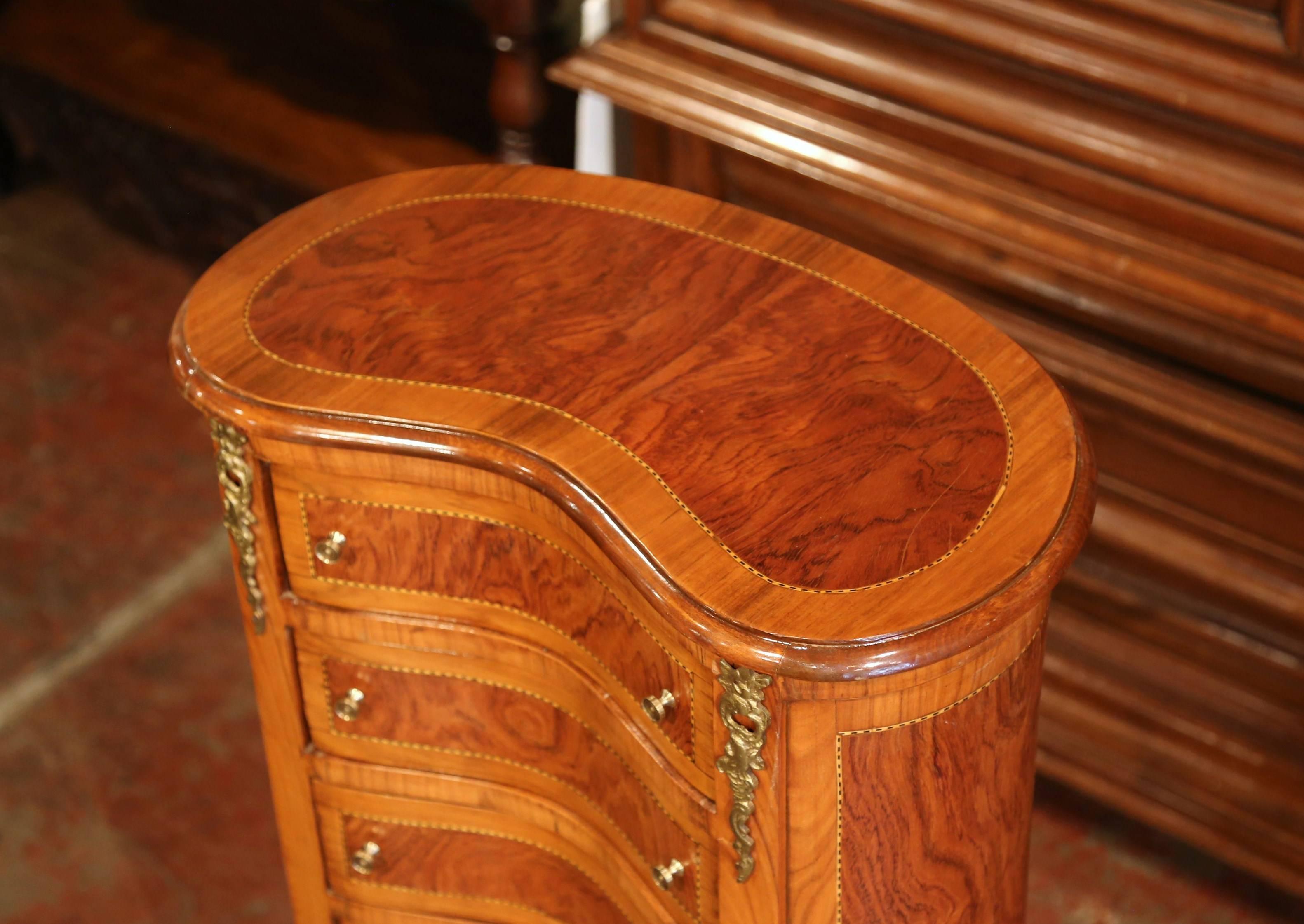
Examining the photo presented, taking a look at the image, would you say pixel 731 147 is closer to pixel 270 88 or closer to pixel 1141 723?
pixel 1141 723

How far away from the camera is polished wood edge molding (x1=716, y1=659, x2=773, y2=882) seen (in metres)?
1.34

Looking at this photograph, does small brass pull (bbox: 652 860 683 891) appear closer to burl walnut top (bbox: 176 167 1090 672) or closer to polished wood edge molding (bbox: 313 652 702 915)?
polished wood edge molding (bbox: 313 652 702 915)

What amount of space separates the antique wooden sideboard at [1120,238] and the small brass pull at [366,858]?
1.03 meters

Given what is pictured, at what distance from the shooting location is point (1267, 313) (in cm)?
182

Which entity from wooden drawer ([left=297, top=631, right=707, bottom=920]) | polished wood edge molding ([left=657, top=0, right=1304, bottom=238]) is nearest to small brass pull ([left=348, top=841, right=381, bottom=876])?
wooden drawer ([left=297, top=631, right=707, bottom=920])

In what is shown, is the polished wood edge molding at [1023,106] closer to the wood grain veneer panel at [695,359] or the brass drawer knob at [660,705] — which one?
the wood grain veneer panel at [695,359]

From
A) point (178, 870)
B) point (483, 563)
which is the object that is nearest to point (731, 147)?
point (483, 563)

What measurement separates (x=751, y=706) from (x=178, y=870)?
4.67 ft

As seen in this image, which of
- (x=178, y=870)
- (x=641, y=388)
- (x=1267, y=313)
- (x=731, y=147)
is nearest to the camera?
(x=641, y=388)

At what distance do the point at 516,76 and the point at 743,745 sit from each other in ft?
5.20

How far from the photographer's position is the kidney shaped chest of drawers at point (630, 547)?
137 centimetres

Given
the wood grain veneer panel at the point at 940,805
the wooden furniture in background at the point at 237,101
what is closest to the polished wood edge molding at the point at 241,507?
the wood grain veneer panel at the point at 940,805

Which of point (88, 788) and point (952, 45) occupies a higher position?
point (952, 45)

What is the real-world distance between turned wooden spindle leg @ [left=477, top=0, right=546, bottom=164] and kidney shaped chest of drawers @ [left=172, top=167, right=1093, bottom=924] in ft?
2.58
